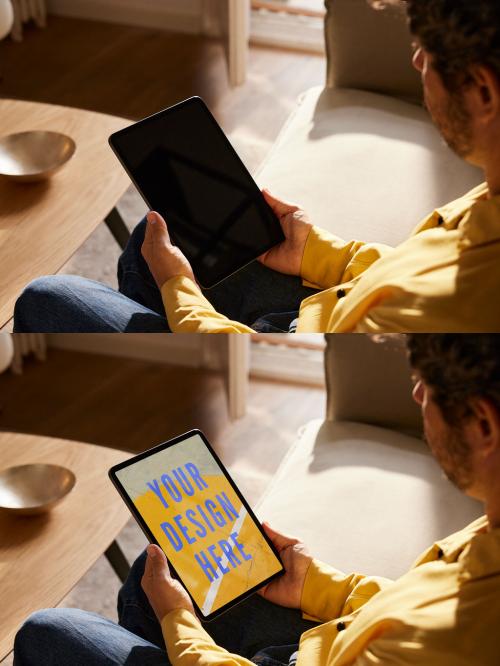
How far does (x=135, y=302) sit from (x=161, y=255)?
0.05 metres

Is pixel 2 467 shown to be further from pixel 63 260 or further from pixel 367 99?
pixel 367 99

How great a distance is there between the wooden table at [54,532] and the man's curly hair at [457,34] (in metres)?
0.48

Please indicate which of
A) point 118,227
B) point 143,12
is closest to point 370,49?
point 118,227

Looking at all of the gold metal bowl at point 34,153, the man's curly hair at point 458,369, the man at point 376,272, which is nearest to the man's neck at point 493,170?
the man at point 376,272

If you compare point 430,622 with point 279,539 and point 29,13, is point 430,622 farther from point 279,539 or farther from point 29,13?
point 29,13

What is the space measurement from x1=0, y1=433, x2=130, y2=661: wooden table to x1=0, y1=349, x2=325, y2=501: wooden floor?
0.06ft

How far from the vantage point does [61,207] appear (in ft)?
3.18

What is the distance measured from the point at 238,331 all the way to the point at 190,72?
81 cm

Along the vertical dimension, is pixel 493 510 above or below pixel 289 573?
above

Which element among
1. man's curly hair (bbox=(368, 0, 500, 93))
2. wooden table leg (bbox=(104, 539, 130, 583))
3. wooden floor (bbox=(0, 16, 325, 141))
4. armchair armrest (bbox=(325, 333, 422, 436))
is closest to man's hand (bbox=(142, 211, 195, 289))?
armchair armrest (bbox=(325, 333, 422, 436))

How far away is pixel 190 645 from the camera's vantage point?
76 cm

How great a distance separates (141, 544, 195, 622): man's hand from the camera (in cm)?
80

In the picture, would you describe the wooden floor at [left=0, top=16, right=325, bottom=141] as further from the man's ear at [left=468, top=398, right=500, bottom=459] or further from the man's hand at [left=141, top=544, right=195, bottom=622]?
the man's ear at [left=468, top=398, right=500, bottom=459]

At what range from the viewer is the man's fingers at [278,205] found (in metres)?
0.80
